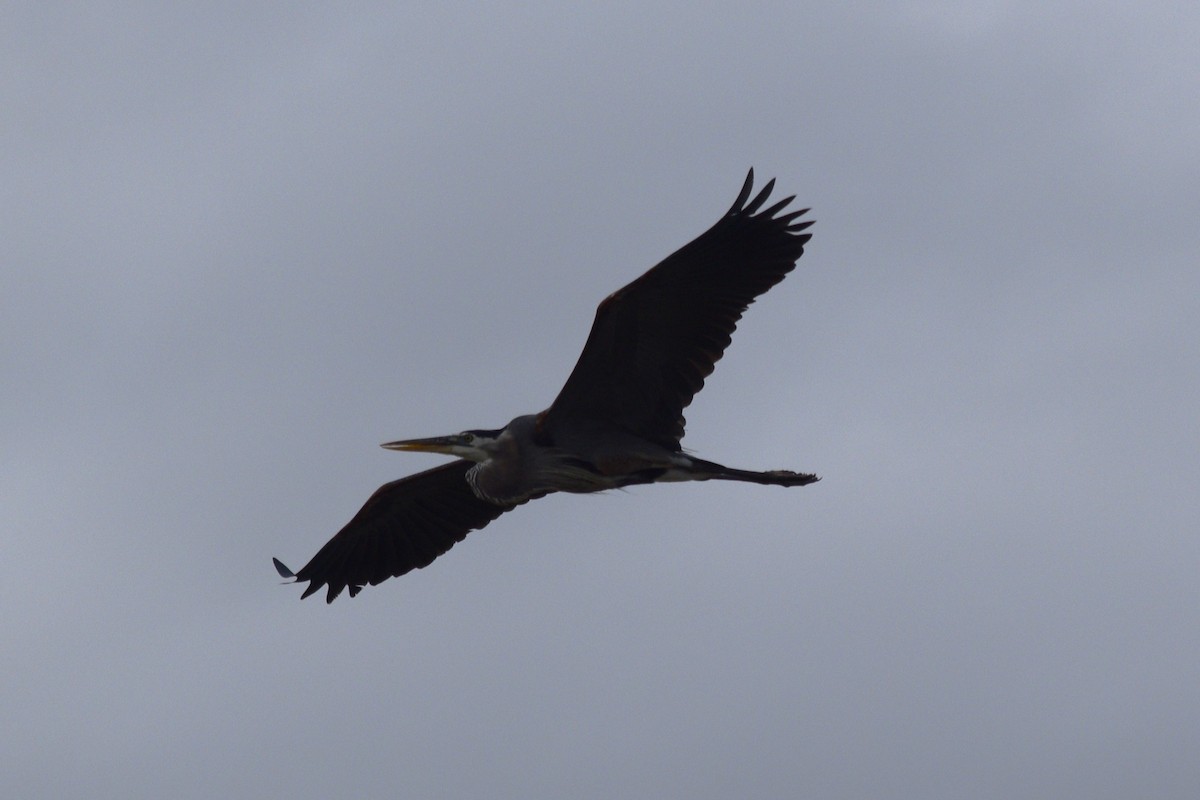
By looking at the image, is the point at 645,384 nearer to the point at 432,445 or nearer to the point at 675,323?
the point at 675,323

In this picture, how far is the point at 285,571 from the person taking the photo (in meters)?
15.1

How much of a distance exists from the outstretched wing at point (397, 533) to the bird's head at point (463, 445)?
926 millimetres

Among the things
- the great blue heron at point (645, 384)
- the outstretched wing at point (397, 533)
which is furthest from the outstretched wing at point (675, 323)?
the outstretched wing at point (397, 533)

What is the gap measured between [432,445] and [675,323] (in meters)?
2.36

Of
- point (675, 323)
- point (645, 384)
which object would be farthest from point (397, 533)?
point (675, 323)

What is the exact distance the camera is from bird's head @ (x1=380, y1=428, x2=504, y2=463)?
43.8ft

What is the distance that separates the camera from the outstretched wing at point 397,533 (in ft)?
48.5

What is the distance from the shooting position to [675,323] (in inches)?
491

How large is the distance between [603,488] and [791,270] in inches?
89.0

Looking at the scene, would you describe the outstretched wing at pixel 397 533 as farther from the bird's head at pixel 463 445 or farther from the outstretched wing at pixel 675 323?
the outstretched wing at pixel 675 323

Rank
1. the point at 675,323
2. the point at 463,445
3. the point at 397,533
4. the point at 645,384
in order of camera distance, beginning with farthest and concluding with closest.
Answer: the point at 397,533 → the point at 463,445 → the point at 645,384 → the point at 675,323

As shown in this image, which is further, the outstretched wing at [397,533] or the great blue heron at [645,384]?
the outstretched wing at [397,533]

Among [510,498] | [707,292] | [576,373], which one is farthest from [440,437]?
[707,292]

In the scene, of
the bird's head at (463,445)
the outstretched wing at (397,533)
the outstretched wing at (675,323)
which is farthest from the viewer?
the outstretched wing at (397,533)
